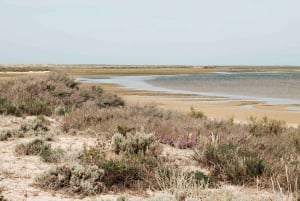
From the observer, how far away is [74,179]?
20.5 feet

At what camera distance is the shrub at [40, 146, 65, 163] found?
7.80 metres

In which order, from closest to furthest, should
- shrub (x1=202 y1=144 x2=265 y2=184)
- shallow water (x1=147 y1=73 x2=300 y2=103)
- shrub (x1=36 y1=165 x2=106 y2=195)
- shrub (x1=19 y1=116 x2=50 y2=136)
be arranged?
shrub (x1=36 y1=165 x2=106 y2=195) < shrub (x1=202 y1=144 x2=265 y2=184) < shrub (x1=19 y1=116 x2=50 y2=136) < shallow water (x1=147 y1=73 x2=300 y2=103)

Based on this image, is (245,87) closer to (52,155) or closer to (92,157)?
(52,155)

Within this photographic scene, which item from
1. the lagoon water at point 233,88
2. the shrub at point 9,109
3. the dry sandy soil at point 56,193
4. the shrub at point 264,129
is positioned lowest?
the lagoon water at point 233,88

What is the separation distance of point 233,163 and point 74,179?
108 inches

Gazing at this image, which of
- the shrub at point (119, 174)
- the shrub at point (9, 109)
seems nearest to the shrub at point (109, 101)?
the shrub at point (9, 109)

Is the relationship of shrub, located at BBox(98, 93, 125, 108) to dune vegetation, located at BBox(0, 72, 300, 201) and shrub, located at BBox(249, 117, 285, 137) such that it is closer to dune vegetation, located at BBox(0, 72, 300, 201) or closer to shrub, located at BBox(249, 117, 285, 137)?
dune vegetation, located at BBox(0, 72, 300, 201)

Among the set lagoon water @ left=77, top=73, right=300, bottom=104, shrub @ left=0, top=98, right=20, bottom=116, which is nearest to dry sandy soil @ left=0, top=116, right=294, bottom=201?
shrub @ left=0, top=98, right=20, bottom=116

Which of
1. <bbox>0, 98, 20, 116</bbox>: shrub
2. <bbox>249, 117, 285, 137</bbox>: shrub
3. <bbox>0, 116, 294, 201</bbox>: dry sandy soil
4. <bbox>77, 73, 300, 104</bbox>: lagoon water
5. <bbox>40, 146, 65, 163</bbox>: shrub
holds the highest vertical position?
<bbox>0, 98, 20, 116</bbox>: shrub

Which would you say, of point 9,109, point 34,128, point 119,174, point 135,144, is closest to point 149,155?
point 135,144

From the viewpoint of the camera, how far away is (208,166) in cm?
773

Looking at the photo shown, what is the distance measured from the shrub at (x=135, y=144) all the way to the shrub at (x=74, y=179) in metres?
1.90

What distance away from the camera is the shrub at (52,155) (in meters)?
7.80

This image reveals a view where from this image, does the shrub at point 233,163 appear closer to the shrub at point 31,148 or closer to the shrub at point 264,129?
the shrub at point 31,148
